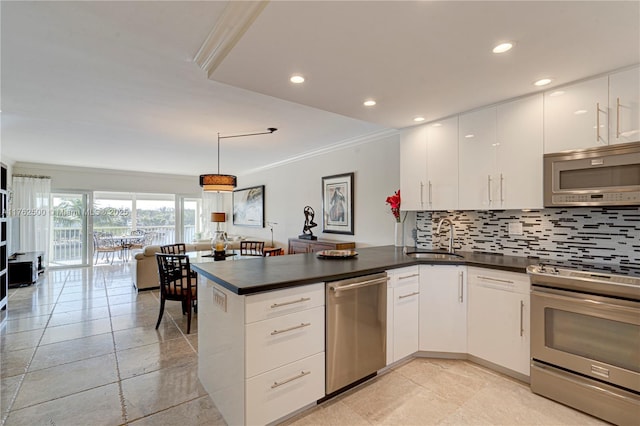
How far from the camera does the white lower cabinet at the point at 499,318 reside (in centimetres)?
224

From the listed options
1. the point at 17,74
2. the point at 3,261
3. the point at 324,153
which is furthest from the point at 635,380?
the point at 3,261

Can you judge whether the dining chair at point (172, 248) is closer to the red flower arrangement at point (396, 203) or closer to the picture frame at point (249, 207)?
the picture frame at point (249, 207)

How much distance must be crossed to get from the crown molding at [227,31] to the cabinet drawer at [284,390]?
6.47ft

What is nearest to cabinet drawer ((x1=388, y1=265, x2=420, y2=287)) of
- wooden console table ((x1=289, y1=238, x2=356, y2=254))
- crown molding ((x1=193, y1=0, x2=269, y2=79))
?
wooden console table ((x1=289, y1=238, x2=356, y2=254))

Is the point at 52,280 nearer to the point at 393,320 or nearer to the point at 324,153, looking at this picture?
the point at 324,153

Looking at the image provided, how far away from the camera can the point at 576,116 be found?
221cm

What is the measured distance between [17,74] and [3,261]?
2.75 m

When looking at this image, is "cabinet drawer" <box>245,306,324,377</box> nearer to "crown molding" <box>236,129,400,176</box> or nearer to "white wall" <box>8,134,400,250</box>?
"white wall" <box>8,134,400,250</box>

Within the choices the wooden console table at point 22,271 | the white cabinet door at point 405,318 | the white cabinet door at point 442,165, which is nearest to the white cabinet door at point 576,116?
the white cabinet door at point 442,165

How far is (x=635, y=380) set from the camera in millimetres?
1750

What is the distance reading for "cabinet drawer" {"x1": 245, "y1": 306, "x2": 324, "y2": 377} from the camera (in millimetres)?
1655

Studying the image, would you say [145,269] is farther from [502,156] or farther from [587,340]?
[587,340]

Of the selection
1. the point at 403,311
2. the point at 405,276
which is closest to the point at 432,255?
the point at 405,276

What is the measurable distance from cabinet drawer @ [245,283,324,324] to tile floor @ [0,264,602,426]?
2.45ft
